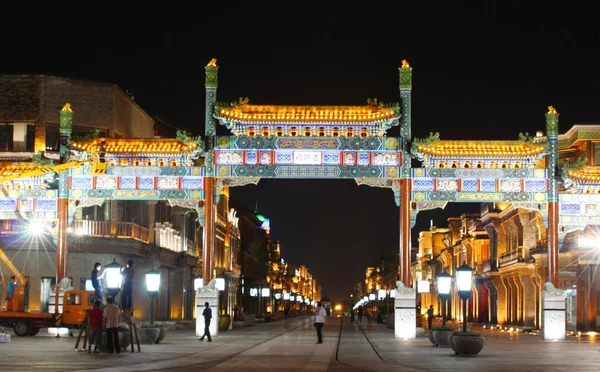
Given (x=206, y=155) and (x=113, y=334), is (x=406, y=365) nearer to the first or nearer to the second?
(x=113, y=334)

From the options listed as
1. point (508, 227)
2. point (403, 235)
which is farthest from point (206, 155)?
point (508, 227)

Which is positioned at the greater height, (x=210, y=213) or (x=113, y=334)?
(x=210, y=213)

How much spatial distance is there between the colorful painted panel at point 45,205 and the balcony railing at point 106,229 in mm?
10254

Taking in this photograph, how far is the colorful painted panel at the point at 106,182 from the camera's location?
44.6 metres

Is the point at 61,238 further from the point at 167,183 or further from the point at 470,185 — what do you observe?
→ the point at 470,185

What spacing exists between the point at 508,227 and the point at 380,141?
1237 inches

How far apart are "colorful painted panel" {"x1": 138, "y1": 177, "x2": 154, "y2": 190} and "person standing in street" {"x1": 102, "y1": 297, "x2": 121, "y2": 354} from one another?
13.6 meters

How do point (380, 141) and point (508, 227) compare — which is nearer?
point (380, 141)

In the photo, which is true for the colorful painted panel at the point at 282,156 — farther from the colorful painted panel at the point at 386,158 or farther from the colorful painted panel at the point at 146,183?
the colorful painted panel at the point at 146,183

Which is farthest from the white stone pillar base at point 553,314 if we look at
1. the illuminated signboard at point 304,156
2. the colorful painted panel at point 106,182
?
the colorful painted panel at point 106,182

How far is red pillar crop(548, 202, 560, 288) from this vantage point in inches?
1725

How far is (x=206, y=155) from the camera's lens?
4412 cm

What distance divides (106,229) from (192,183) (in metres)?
14.4

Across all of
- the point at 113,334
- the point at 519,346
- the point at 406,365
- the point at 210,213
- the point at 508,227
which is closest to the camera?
the point at 406,365
